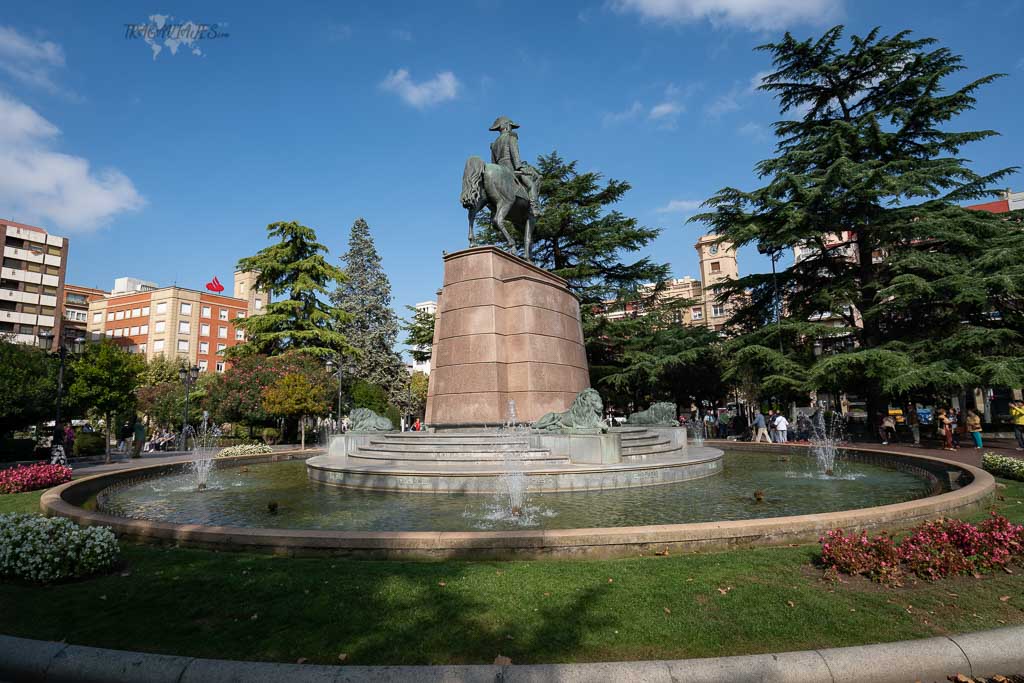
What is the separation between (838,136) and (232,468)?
28213 mm

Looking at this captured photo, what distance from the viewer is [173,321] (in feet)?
234

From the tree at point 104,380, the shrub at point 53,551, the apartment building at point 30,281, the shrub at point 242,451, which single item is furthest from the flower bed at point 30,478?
the apartment building at point 30,281

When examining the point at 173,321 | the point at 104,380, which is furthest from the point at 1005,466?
the point at 173,321

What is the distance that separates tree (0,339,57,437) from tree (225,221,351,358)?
1676 centimetres

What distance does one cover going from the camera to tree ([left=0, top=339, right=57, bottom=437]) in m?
18.8

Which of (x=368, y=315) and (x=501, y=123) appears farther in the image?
(x=368, y=315)

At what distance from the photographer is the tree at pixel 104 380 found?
21906 millimetres

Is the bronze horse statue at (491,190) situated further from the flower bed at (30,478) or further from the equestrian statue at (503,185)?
the flower bed at (30,478)

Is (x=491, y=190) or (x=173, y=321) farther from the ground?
(x=173, y=321)

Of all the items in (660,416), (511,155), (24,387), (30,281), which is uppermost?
(30,281)

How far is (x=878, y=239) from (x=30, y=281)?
7584 cm

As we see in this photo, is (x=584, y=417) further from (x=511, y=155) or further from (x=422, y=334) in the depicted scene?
(x=422, y=334)

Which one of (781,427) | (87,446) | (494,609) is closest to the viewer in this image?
(494,609)

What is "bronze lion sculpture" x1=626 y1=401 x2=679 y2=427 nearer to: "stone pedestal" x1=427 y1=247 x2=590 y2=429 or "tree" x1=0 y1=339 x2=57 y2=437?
"stone pedestal" x1=427 y1=247 x2=590 y2=429
